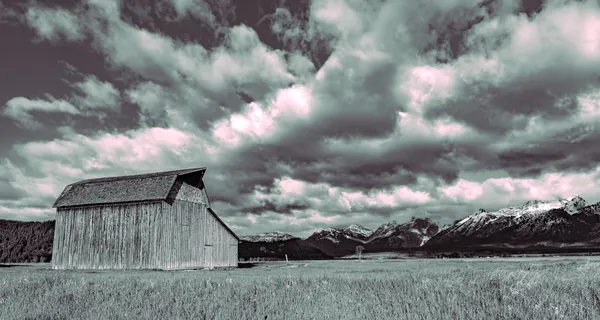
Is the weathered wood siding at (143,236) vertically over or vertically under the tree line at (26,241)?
under

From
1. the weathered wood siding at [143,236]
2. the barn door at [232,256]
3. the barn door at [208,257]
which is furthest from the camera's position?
the barn door at [232,256]

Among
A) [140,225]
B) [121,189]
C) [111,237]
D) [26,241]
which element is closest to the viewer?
[140,225]

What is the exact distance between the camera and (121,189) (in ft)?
167

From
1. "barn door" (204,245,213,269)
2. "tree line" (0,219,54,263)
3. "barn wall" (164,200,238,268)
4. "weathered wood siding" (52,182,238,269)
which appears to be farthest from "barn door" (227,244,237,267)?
"tree line" (0,219,54,263)

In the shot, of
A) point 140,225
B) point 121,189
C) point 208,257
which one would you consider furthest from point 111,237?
point 208,257

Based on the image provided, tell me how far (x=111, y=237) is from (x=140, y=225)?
410cm

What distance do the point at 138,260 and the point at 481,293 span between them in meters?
41.9

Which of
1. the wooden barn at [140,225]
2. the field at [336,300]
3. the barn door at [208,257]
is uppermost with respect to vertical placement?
the wooden barn at [140,225]

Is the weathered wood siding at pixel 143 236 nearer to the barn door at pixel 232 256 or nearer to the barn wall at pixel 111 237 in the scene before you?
the barn wall at pixel 111 237

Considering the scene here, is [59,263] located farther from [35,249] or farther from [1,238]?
[1,238]

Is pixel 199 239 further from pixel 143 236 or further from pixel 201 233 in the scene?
pixel 143 236

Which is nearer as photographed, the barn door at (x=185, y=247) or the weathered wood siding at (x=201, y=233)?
the barn door at (x=185, y=247)

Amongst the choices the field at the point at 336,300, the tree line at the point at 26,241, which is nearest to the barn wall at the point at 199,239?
the field at the point at 336,300

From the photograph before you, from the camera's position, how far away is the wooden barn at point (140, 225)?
155ft
